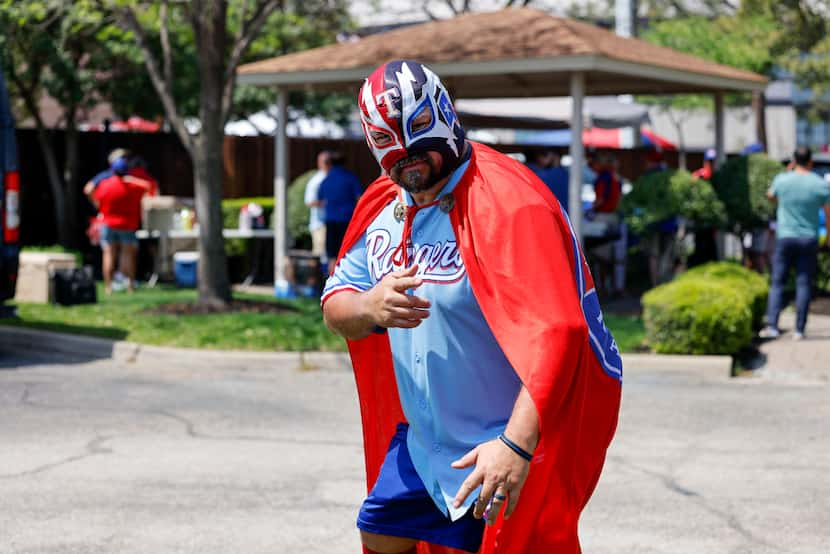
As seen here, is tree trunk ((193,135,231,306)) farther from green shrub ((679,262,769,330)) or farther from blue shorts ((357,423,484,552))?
blue shorts ((357,423,484,552))

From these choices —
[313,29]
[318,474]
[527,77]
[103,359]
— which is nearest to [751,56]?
[313,29]

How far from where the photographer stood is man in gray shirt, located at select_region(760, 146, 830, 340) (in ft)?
41.4

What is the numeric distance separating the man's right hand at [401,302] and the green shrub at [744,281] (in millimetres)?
9753

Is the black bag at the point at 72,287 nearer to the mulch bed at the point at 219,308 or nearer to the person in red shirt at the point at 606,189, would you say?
the mulch bed at the point at 219,308

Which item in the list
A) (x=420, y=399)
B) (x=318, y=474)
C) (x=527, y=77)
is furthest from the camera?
(x=527, y=77)

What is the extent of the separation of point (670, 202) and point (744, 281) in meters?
1.43

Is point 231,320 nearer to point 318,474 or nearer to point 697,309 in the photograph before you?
point 697,309

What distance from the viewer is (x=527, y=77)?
17.6 m

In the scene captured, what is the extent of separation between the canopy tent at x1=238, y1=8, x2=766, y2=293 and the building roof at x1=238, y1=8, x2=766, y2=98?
0.04 ft

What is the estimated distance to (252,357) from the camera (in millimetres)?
11570

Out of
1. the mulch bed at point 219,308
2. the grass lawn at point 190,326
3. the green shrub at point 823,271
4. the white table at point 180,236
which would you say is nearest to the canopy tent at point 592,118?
the white table at point 180,236

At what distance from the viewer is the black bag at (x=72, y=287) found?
14938 millimetres

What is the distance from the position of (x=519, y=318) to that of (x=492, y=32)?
13.4m

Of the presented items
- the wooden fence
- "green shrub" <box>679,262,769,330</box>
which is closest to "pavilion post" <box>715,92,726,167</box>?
the wooden fence
